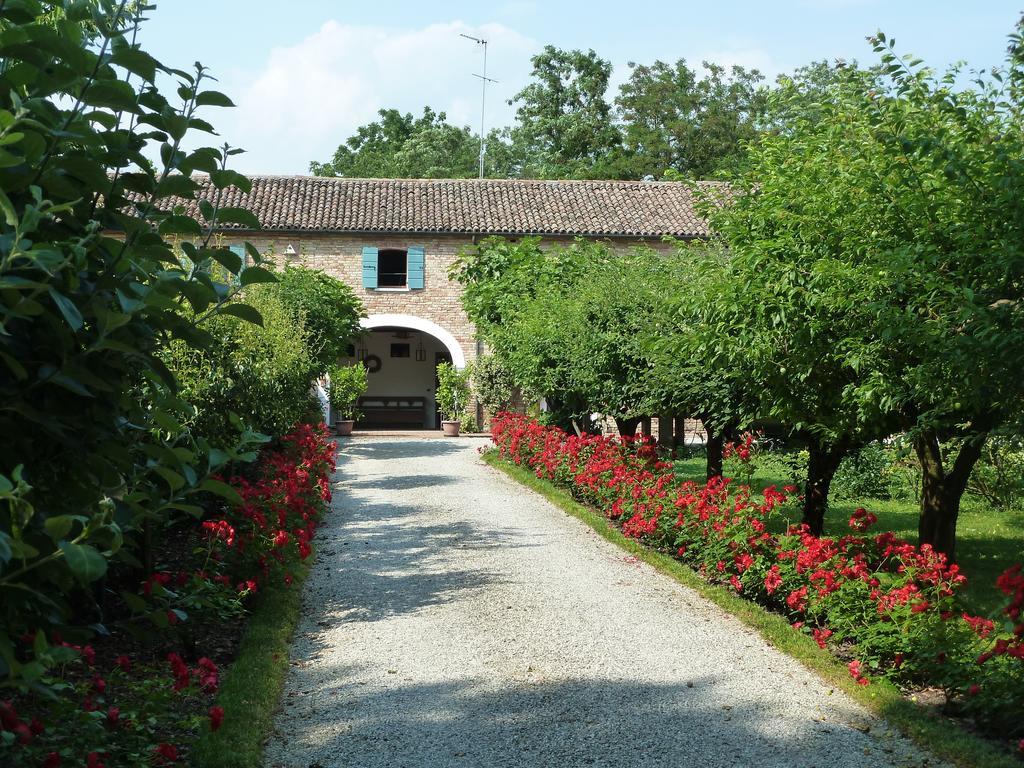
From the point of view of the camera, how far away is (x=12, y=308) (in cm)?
201

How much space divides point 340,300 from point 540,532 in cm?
932

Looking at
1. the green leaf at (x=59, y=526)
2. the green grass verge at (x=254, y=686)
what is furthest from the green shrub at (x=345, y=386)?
the green leaf at (x=59, y=526)

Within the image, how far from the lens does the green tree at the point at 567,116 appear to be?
44.3 m

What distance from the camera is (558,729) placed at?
5.17 meters

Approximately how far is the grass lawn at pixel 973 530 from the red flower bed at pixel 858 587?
6.06 ft

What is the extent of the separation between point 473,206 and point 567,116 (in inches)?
749

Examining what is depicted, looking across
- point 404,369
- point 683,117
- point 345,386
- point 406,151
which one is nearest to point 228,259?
point 345,386

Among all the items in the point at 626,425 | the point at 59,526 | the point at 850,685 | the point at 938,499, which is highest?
the point at 59,526

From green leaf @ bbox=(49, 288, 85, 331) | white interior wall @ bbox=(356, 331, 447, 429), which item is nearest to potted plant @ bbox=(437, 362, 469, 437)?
white interior wall @ bbox=(356, 331, 447, 429)

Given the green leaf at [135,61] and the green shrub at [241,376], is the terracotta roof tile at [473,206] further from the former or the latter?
the green leaf at [135,61]

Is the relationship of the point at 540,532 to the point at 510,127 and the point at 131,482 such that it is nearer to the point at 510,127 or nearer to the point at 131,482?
the point at 131,482

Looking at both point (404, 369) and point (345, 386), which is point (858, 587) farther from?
point (404, 369)

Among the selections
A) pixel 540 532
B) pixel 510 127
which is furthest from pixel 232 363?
pixel 510 127

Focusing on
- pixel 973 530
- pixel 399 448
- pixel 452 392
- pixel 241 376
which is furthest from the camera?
pixel 452 392
